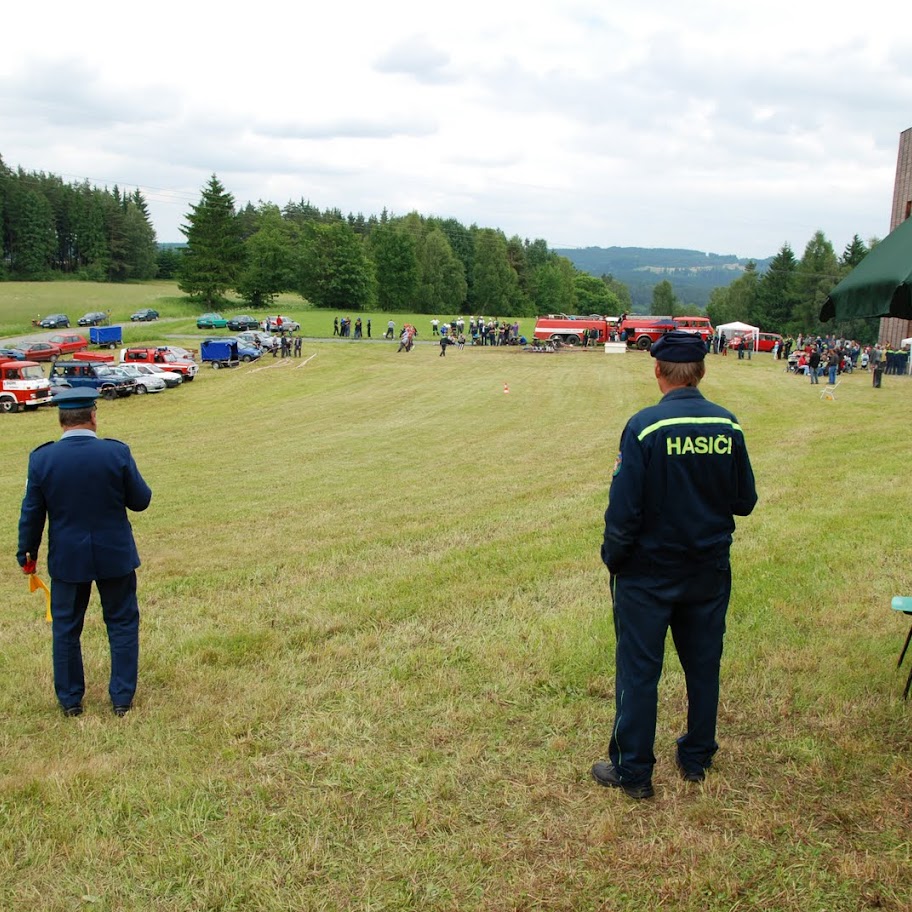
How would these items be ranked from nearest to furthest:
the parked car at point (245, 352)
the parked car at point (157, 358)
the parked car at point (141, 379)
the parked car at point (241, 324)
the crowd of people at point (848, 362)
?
the crowd of people at point (848, 362)
the parked car at point (141, 379)
the parked car at point (157, 358)
the parked car at point (245, 352)
the parked car at point (241, 324)

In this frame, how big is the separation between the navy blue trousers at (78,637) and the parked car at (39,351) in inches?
1846

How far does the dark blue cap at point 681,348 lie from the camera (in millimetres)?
3611

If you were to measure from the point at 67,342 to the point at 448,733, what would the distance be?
51373 millimetres

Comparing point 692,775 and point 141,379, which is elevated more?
point 692,775

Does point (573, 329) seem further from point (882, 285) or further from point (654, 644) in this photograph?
point (654, 644)

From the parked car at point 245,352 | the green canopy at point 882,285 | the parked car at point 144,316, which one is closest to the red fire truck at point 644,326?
the parked car at point 245,352

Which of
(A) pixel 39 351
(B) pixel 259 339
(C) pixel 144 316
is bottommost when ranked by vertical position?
(A) pixel 39 351

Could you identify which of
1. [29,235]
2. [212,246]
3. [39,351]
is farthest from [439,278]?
[39,351]

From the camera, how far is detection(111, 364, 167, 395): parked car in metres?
34.1

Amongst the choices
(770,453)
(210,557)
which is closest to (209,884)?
(210,557)

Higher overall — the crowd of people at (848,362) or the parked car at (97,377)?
the crowd of people at (848,362)

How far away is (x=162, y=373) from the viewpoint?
35.6 meters

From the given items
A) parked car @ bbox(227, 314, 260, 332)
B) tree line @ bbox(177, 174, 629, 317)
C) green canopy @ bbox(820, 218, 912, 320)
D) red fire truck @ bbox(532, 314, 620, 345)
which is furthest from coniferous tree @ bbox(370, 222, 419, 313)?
green canopy @ bbox(820, 218, 912, 320)

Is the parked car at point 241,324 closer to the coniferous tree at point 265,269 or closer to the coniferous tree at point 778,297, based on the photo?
the coniferous tree at point 265,269
